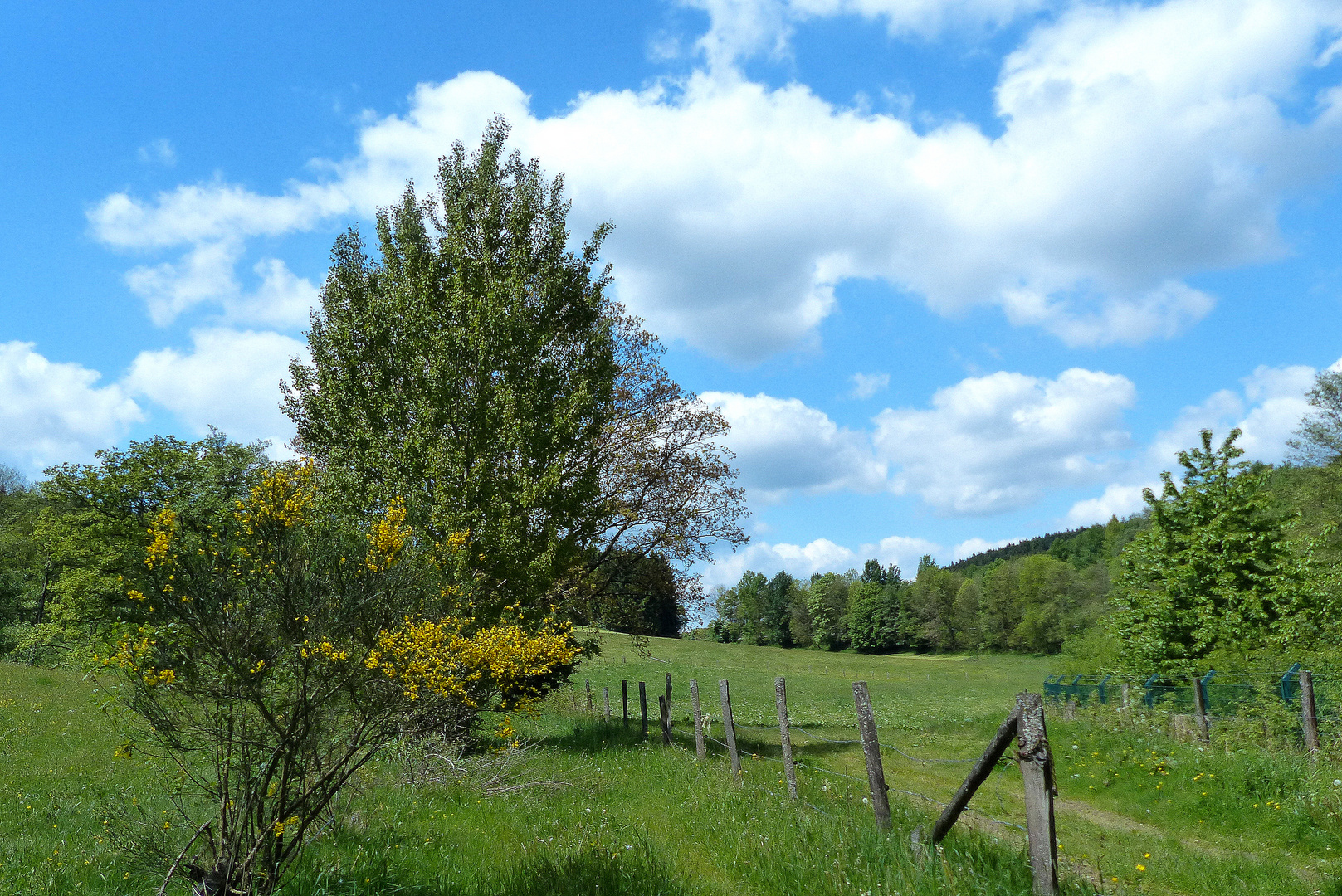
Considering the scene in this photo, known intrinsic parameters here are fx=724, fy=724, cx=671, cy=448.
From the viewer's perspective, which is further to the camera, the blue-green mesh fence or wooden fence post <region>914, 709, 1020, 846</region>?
the blue-green mesh fence

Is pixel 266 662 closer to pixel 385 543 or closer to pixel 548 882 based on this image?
pixel 385 543

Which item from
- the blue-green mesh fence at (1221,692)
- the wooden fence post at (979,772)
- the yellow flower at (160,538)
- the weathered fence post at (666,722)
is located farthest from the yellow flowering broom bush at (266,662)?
the blue-green mesh fence at (1221,692)

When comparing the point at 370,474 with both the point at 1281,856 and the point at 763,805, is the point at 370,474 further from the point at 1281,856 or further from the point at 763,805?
the point at 1281,856

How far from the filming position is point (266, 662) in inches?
216

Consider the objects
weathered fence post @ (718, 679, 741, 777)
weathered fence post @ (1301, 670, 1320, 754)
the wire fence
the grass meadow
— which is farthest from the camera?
weathered fence post @ (1301, 670, 1320, 754)

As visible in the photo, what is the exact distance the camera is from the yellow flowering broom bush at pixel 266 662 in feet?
17.7

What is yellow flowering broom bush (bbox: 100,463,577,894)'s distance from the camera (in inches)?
213

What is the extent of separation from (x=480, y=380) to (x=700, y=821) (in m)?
10.8

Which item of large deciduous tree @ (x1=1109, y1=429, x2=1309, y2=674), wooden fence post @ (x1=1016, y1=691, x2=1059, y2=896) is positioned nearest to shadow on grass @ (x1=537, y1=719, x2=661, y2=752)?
wooden fence post @ (x1=1016, y1=691, x2=1059, y2=896)

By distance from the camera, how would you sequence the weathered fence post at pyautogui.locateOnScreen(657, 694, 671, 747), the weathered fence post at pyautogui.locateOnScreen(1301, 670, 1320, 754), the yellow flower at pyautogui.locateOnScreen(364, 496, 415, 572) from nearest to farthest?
the yellow flower at pyautogui.locateOnScreen(364, 496, 415, 572)
the weathered fence post at pyautogui.locateOnScreen(1301, 670, 1320, 754)
the weathered fence post at pyautogui.locateOnScreen(657, 694, 671, 747)

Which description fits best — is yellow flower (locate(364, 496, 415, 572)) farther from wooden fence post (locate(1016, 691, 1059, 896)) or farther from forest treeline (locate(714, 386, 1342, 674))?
forest treeline (locate(714, 386, 1342, 674))

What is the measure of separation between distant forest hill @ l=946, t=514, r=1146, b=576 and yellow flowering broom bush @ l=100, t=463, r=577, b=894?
223 ft

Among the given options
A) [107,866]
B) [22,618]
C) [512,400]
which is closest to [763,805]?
[107,866]

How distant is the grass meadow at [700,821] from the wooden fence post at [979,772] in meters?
0.19
